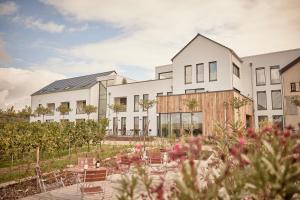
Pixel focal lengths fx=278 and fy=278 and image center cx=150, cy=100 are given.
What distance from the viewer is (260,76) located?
98.7 feet

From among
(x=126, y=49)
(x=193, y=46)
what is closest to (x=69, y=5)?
(x=126, y=49)

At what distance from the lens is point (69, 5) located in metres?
12.3

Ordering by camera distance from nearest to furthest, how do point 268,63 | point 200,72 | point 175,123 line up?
1. point 175,123
2. point 200,72
3. point 268,63

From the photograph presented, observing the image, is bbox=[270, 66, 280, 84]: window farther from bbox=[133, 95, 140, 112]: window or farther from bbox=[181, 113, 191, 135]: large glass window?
bbox=[133, 95, 140, 112]: window

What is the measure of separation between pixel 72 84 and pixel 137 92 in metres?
15.6

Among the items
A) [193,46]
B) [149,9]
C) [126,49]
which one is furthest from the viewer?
[193,46]

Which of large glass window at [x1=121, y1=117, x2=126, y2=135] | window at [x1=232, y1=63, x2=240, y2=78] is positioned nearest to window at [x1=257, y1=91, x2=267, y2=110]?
window at [x1=232, y1=63, x2=240, y2=78]

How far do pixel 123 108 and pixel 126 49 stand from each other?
15.2 m

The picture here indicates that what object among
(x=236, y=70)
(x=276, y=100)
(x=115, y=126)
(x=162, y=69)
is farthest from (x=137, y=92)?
(x=276, y=100)

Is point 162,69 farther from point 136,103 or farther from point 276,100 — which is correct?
point 276,100

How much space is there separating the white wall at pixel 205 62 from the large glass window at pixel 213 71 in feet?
0.95

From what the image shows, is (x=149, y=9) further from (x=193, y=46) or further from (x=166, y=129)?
(x=193, y=46)

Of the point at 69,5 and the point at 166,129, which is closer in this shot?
the point at 69,5

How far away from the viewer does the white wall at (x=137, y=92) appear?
32.3 metres
